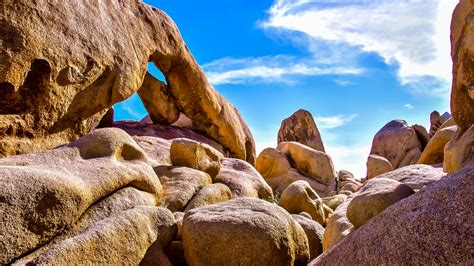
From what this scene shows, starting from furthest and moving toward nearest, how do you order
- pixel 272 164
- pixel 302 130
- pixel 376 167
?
pixel 302 130 → pixel 376 167 → pixel 272 164

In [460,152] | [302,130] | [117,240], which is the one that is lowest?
[117,240]

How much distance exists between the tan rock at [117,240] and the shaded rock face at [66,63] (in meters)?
4.14

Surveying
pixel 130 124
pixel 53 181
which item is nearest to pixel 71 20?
pixel 53 181

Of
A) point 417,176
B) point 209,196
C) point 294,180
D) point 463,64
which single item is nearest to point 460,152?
point 417,176

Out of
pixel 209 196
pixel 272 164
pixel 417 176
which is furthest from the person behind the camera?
pixel 272 164

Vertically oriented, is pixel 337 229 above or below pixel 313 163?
below

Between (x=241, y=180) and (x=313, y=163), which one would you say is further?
(x=313, y=163)

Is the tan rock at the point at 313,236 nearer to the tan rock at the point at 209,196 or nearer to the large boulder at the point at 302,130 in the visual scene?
the tan rock at the point at 209,196

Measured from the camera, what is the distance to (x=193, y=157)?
9.40 m

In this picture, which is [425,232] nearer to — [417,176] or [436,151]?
[417,176]

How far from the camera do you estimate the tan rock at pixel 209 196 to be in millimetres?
7655

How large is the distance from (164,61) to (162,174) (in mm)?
6353

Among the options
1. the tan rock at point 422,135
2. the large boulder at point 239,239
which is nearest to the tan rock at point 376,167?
the tan rock at point 422,135

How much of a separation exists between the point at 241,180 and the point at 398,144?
86.2 feet
